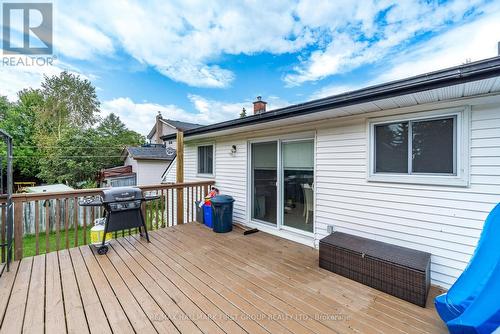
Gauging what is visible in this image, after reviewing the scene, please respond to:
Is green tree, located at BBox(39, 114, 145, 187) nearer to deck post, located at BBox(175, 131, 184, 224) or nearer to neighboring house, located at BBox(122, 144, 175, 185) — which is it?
neighboring house, located at BBox(122, 144, 175, 185)

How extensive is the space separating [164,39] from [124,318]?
6.78 metres

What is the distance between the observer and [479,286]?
5.40 ft

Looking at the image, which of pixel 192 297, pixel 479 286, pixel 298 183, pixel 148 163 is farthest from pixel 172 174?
pixel 479 286

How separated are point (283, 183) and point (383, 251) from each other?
6.86 ft

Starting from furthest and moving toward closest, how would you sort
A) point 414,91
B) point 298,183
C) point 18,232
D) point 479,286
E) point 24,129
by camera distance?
point 24,129
point 298,183
point 18,232
point 414,91
point 479,286

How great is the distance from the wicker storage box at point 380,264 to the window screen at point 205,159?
396 centimetres

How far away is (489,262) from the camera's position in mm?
1701

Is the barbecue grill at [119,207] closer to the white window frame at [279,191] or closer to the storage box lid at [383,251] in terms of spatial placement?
the white window frame at [279,191]

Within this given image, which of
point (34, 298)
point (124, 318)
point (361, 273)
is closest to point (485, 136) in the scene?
point (361, 273)

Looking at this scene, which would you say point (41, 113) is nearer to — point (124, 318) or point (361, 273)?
point (124, 318)

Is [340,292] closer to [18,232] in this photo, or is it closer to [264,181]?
[264,181]

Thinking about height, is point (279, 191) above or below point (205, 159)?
below

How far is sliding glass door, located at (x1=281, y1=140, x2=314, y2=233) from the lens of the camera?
3.92 meters

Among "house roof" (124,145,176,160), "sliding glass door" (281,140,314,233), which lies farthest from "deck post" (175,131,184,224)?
"house roof" (124,145,176,160)
